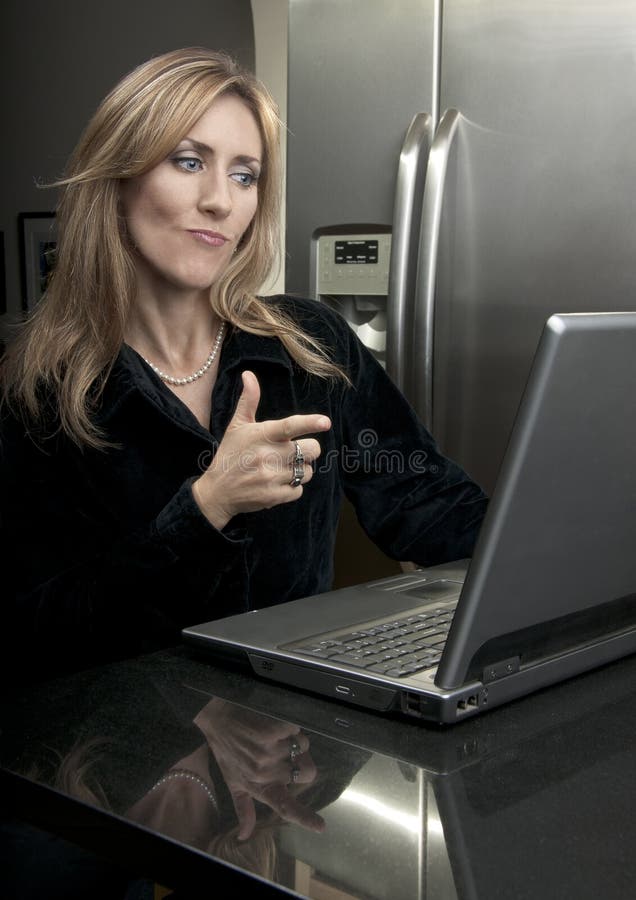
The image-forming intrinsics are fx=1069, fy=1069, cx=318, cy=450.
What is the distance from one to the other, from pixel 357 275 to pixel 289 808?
6.02 ft

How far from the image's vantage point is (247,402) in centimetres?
110

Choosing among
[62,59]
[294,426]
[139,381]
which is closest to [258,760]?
[294,426]

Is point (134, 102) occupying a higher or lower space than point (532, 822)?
higher

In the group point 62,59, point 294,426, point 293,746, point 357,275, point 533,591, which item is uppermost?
point 62,59

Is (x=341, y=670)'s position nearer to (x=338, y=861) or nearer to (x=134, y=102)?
(x=338, y=861)

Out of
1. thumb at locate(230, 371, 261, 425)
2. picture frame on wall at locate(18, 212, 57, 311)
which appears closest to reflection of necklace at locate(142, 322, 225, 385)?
thumb at locate(230, 371, 261, 425)

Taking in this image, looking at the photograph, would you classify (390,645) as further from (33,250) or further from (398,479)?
(33,250)

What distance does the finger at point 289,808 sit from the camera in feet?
2.24

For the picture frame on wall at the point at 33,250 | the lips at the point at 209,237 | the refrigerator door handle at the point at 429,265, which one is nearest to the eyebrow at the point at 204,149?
the lips at the point at 209,237

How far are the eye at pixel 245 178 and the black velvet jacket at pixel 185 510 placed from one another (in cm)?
22

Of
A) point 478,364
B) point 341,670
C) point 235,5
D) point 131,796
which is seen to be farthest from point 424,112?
point 131,796

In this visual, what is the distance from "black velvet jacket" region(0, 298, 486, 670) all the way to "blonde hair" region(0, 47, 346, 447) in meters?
0.04

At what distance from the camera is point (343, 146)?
94.6 inches

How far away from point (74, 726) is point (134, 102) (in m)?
0.94
